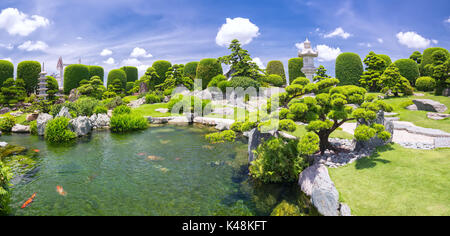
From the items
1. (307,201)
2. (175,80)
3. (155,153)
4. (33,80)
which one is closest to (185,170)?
(155,153)

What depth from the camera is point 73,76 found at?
33.3 metres

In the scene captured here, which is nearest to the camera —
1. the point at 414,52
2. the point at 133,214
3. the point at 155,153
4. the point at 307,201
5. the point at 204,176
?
the point at 133,214

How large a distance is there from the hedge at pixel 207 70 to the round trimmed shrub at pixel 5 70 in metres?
24.7

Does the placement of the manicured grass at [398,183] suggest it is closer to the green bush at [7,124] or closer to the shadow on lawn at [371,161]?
the shadow on lawn at [371,161]

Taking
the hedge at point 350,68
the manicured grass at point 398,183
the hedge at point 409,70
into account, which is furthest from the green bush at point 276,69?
the manicured grass at point 398,183

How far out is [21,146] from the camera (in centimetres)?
1207

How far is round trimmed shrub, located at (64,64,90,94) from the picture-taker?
33.2 metres

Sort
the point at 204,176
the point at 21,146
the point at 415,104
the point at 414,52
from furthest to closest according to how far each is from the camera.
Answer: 1. the point at 414,52
2. the point at 415,104
3. the point at 21,146
4. the point at 204,176

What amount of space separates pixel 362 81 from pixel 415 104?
7.59 metres

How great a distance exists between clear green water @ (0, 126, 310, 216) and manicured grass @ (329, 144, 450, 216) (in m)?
1.40

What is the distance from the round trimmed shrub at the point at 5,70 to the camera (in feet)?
95.5

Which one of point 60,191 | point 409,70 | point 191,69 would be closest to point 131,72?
point 191,69

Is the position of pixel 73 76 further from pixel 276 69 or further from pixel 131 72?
pixel 276 69
